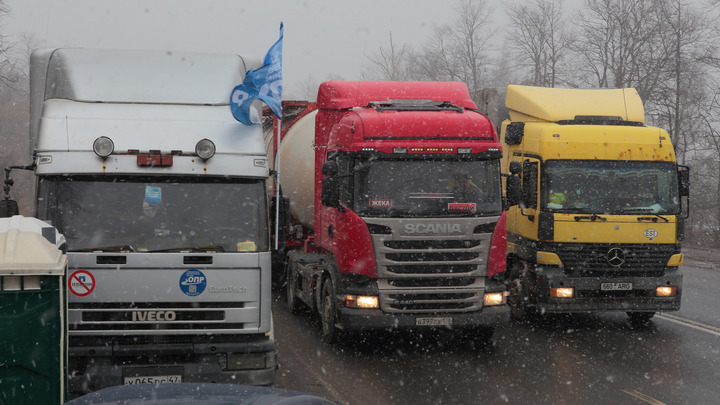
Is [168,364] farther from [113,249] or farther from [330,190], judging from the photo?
[330,190]

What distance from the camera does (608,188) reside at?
11594mm

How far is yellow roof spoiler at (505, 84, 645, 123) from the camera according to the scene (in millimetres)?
12391

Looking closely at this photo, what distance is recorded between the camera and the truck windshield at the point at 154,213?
7242 mm

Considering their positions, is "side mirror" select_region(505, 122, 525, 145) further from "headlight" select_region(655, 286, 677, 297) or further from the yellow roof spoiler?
"headlight" select_region(655, 286, 677, 297)

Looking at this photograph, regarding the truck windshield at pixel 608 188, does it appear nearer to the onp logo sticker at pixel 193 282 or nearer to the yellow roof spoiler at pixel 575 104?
the yellow roof spoiler at pixel 575 104

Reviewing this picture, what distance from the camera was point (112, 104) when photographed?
7895 millimetres

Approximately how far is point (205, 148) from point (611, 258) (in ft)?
21.8

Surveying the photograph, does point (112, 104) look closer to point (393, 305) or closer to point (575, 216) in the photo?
point (393, 305)

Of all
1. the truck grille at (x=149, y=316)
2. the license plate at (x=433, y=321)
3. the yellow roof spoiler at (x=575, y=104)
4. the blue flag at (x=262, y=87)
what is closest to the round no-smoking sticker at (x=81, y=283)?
the truck grille at (x=149, y=316)

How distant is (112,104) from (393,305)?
4.30m

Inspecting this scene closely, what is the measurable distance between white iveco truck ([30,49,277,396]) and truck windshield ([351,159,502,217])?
2.64 metres

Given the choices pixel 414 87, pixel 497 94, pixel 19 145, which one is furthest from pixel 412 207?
pixel 19 145

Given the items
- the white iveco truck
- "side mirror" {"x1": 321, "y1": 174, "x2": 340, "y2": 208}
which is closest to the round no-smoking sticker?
the white iveco truck

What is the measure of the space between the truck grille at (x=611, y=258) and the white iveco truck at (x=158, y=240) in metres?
5.68
